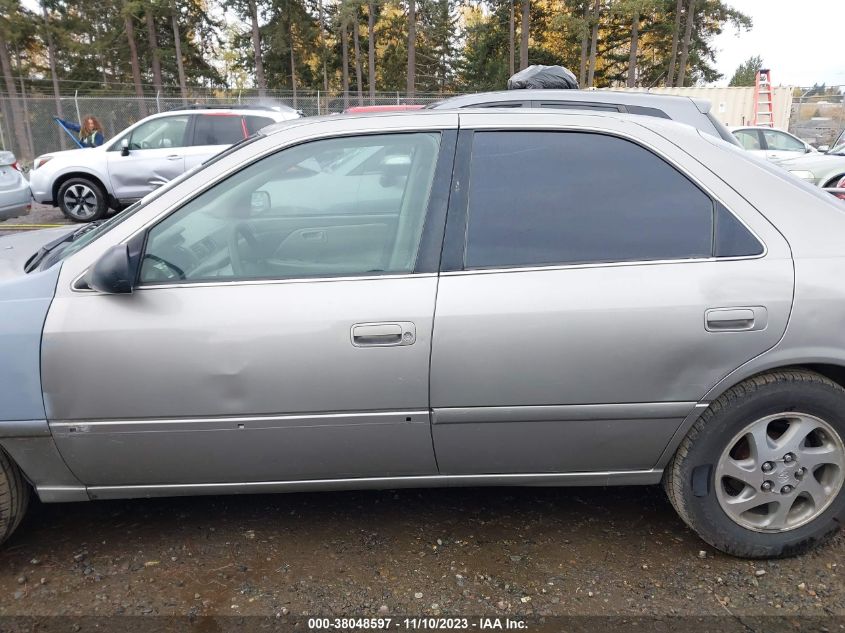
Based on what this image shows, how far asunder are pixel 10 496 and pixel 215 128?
8835mm

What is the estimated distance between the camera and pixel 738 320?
217cm

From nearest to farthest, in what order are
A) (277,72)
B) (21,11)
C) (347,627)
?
(347,627) → (21,11) → (277,72)

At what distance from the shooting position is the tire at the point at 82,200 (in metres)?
10.0

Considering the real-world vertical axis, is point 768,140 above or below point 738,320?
above

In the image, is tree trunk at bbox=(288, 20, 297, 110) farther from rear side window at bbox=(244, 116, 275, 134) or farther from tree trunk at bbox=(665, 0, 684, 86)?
rear side window at bbox=(244, 116, 275, 134)

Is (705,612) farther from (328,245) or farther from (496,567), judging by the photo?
(328,245)

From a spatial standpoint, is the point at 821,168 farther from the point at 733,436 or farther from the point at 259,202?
the point at 259,202

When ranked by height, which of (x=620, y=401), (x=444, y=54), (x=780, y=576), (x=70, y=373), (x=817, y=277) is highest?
(x=444, y=54)

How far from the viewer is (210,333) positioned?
2146 millimetres

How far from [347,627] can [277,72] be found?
4453 cm

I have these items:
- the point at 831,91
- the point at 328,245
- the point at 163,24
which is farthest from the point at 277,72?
the point at 328,245

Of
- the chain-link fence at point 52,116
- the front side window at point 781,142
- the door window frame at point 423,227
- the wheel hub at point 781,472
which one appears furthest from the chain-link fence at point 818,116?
the door window frame at point 423,227

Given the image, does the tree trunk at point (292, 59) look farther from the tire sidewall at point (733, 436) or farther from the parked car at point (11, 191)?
the tire sidewall at point (733, 436)

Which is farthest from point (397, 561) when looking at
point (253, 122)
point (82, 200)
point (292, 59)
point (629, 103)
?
point (292, 59)
